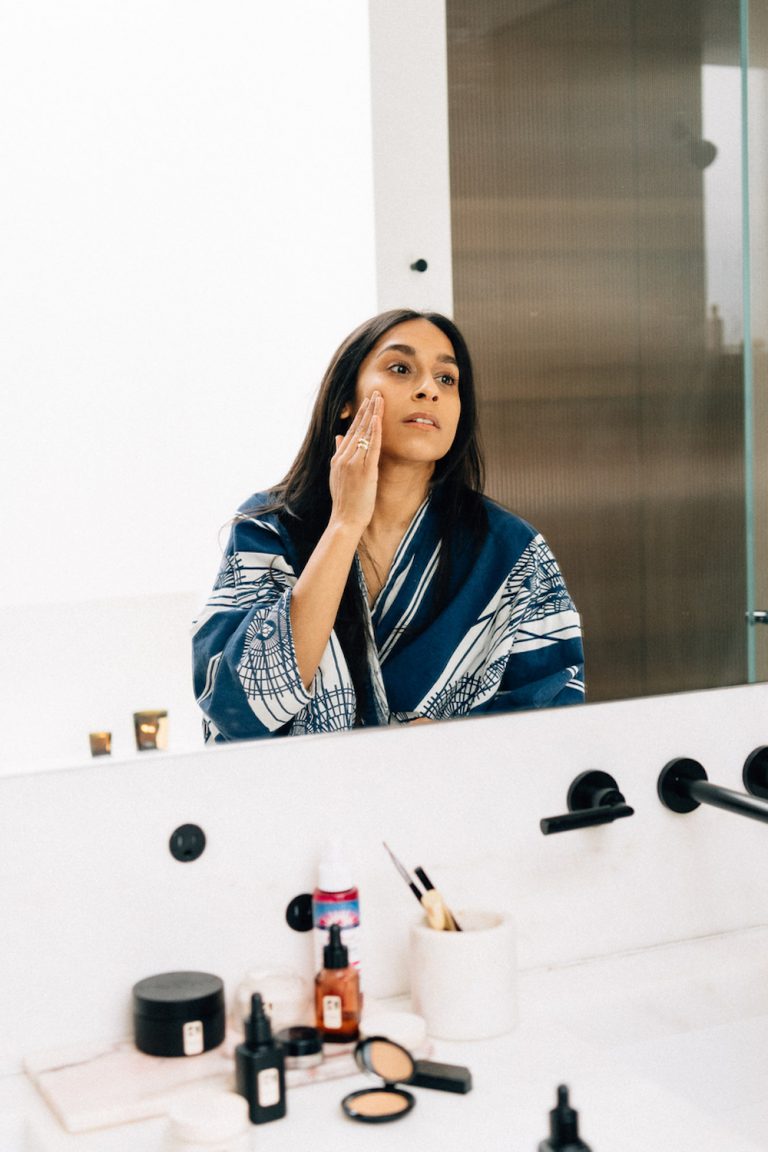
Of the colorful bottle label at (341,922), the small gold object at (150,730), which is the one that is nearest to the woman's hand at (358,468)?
the small gold object at (150,730)

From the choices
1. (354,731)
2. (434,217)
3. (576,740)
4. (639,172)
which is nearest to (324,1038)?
(354,731)

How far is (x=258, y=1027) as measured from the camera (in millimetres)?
988

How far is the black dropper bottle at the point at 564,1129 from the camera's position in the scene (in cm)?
89

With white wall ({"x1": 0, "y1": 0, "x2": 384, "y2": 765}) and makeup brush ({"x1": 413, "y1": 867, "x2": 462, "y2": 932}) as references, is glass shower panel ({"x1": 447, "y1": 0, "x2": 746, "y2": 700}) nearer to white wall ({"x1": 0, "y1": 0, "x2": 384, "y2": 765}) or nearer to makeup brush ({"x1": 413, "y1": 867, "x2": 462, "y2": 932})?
white wall ({"x1": 0, "y1": 0, "x2": 384, "y2": 765})

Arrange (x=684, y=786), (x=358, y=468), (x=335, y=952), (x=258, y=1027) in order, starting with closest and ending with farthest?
1. (x=258, y=1027)
2. (x=335, y=952)
3. (x=358, y=468)
4. (x=684, y=786)

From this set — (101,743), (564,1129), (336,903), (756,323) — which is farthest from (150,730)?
(756,323)

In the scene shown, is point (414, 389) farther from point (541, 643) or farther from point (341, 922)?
point (341, 922)

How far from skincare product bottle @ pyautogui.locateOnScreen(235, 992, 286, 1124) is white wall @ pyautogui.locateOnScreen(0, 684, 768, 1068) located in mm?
159

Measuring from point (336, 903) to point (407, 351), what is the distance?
1.73 ft

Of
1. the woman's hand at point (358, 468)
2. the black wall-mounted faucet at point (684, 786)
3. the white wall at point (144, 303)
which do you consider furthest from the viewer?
the black wall-mounted faucet at point (684, 786)

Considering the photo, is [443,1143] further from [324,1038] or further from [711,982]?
[711,982]

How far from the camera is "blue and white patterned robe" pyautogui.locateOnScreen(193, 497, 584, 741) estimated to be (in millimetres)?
1177

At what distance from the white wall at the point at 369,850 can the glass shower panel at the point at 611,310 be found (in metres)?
0.09

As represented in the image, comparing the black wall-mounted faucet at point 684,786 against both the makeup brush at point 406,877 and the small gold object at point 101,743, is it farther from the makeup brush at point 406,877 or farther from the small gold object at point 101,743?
the small gold object at point 101,743
